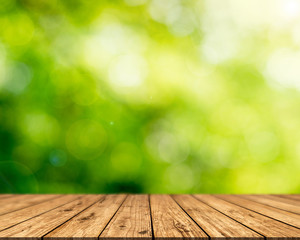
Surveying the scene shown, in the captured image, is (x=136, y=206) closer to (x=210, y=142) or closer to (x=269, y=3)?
(x=210, y=142)

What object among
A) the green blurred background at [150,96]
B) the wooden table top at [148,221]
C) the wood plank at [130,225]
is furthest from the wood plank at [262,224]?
the green blurred background at [150,96]

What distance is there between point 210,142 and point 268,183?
1.98ft

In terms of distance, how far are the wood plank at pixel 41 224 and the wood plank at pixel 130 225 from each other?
0.70 ft

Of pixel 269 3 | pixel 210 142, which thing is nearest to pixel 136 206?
pixel 210 142

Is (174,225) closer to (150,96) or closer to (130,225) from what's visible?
(130,225)

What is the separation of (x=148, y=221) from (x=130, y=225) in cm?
11

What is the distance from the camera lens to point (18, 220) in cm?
145

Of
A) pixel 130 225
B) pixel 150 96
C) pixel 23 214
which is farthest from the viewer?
pixel 150 96

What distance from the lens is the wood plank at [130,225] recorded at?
1174 millimetres

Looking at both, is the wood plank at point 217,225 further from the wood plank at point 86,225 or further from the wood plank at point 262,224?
the wood plank at point 86,225

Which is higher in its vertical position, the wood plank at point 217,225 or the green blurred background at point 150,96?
the green blurred background at point 150,96

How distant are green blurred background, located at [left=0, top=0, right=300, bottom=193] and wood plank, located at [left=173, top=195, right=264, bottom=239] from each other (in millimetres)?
1108

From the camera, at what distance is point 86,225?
4.39ft

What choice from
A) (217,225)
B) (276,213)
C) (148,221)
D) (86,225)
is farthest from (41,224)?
(276,213)
